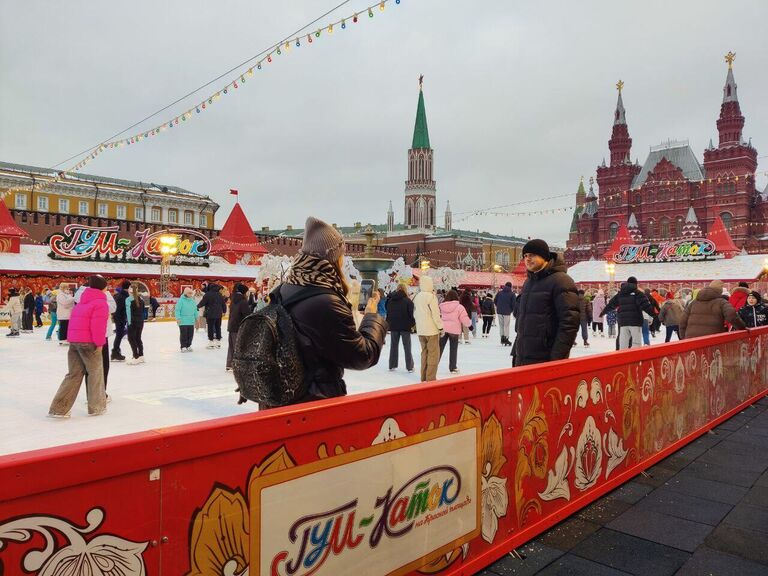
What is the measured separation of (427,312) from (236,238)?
2945 centimetres

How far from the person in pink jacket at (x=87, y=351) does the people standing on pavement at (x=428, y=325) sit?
4105 millimetres

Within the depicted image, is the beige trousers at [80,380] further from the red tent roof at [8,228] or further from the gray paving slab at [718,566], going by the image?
the red tent roof at [8,228]

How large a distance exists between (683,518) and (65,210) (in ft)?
173

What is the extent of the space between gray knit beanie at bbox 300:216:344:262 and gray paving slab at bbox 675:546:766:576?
2.20m

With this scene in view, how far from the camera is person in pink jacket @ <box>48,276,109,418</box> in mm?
5641

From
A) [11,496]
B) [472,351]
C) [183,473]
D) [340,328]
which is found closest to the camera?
[11,496]

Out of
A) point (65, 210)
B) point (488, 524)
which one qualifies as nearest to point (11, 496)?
point (488, 524)

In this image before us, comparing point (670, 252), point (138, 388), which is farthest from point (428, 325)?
point (670, 252)

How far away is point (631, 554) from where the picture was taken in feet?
9.00

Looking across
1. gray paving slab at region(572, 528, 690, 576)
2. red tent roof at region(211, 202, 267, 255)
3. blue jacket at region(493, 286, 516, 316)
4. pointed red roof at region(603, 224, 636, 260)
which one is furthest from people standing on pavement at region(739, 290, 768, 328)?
pointed red roof at region(603, 224, 636, 260)

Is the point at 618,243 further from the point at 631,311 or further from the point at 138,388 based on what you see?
the point at 138,388

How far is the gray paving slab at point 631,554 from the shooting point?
260 centimetres

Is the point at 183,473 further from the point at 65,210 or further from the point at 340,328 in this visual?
the point at 65,210

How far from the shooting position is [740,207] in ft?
172
